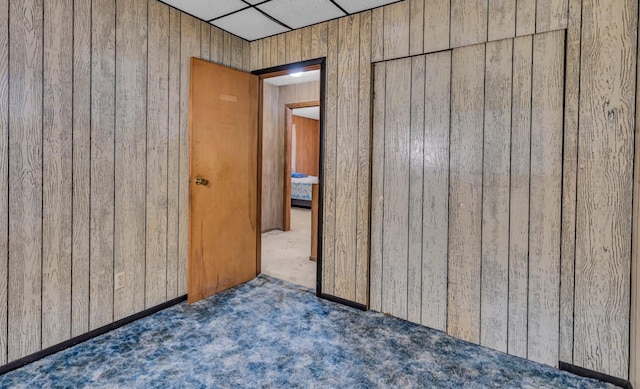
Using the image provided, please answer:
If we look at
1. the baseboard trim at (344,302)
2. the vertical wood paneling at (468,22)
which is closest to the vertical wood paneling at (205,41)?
the vertical wood paneling at (468,22)

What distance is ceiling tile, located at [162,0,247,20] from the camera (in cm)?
255

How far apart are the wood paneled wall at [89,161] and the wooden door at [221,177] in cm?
12

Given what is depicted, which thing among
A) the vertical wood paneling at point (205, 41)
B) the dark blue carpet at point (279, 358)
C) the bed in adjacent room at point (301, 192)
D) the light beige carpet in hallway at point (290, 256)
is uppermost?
the vertical wood paneling at point (205, 41)

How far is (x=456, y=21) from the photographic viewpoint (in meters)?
2.29

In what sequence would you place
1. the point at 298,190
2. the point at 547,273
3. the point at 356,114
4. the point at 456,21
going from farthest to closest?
1. the point at 298,190
2. the point at 356,114
3. the point at 456,21
4. the point at 547,273

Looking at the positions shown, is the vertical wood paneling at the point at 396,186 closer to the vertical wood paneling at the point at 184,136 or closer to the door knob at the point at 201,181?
the door knob at the point at 201,181

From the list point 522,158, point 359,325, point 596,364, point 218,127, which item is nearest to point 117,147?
point 218,127

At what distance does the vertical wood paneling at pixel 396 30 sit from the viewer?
2.49 meters

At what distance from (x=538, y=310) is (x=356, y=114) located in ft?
5.86

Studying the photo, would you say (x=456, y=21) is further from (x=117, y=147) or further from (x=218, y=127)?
(x=117, y=147)

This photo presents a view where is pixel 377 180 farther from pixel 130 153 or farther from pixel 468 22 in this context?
pixel 130 153

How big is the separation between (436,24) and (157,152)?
2191mm

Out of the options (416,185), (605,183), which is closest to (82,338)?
(416,185)

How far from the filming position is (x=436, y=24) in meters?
2.37
